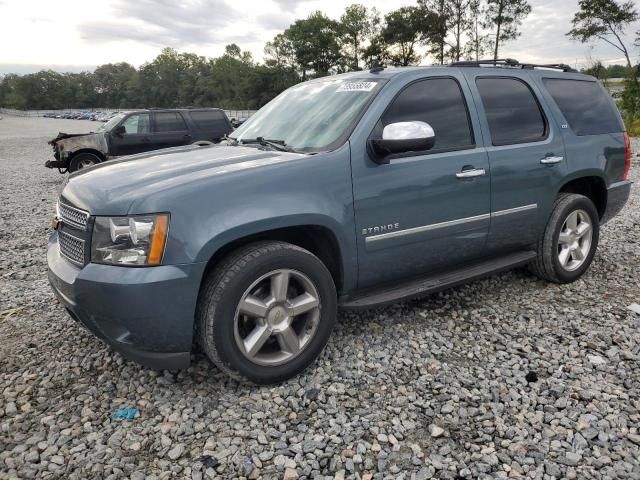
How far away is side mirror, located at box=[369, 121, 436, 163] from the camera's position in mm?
2855

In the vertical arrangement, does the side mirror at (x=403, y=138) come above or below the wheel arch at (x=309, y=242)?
above

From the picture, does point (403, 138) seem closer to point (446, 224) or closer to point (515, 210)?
point (446, 224)

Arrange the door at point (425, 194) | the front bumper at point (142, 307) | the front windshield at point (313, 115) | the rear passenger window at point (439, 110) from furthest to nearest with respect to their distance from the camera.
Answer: the rear passenger window at point (439, 110) → the front windshield at point (313, 115) → the door at point (425, 194) → the front bumper at point (142, 307)

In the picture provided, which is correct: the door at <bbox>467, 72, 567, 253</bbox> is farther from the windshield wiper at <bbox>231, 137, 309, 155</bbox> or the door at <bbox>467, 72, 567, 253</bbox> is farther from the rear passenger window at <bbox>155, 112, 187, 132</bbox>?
the rear passenger window at <bbox>155, 112, 187, 132</bbox>

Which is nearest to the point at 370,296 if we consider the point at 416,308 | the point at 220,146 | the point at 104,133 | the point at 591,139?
the point at 416,308

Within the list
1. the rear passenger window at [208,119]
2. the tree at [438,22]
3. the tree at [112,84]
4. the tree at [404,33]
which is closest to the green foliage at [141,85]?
the tree at [112,84]

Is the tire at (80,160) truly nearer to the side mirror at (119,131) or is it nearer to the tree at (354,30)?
the side mirror at (119,131)

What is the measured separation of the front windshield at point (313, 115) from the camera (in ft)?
10.2

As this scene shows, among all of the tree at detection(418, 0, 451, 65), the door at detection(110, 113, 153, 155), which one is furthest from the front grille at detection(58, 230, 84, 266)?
the tree at detection(418, 0, 451, 65)

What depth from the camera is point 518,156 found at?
12.1 feet

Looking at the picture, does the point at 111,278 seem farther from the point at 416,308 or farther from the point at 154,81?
the point at 154,81

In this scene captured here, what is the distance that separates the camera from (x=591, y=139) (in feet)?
13.9

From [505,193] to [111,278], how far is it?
2784mm

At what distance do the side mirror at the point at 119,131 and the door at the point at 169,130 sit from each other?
2.36ft
